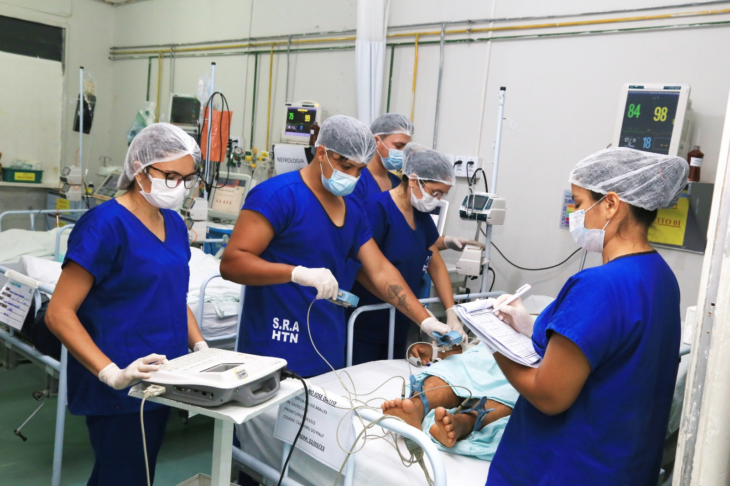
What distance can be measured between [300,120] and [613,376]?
4080 millimetres

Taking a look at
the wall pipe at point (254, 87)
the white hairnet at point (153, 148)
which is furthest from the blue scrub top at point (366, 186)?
the wall pipe at point (254, 87)

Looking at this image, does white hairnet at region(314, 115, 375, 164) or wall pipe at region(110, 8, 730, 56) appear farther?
wall pipe at region(110, 8, 730, 56)

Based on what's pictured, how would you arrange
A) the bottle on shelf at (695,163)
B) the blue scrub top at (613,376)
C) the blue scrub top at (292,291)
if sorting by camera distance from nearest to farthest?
the blue scrub top at (613,376) → the blue scrub top at (292,291) → the bottle on shelf at (695,163)

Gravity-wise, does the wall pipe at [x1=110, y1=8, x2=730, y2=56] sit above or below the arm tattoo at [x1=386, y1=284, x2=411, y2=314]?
above

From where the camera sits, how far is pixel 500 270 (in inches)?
161

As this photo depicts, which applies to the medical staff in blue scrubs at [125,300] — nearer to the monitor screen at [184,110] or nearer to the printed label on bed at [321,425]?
the printed label on bed at [321,425]

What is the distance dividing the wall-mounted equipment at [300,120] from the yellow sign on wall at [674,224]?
2.70 meters

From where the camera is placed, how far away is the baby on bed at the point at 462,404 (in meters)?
1.72

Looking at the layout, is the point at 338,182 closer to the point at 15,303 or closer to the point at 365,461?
the point at 365,461

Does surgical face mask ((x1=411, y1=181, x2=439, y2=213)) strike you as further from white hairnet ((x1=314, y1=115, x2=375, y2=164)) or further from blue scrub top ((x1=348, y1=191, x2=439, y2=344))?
white hairnet ((x1=314, y1=115, x2=375, y2=164))

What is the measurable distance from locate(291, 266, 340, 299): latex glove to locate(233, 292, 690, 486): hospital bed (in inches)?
14.4

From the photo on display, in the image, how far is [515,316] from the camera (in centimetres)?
143

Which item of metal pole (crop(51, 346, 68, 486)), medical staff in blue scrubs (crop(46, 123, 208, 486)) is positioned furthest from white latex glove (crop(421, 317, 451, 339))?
metal pole (crop(51, 346, 68, 486))

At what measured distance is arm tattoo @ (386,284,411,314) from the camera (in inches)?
89.8
